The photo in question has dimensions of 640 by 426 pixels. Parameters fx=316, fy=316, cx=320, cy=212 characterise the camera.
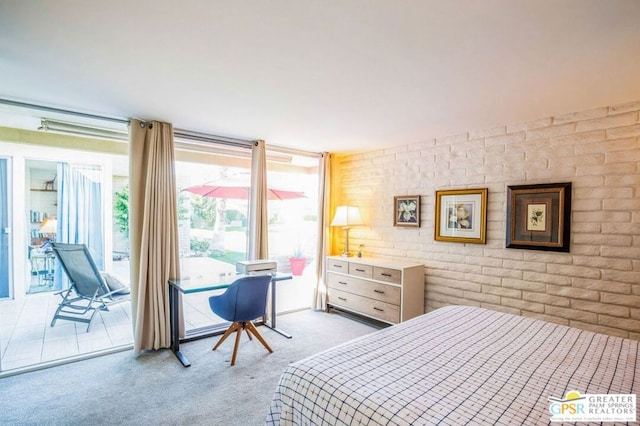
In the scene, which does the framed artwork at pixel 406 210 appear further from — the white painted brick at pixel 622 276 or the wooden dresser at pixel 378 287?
the white painted brick at pixel 622 276

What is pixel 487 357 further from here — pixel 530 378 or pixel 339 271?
pixel 339 271

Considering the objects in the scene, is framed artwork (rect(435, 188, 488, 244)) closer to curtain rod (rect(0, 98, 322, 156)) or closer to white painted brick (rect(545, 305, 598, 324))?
white painted brick (rect(545, 305, 598, 324))

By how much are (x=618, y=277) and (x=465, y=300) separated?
51.4 inches

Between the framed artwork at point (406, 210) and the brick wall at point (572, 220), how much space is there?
71 mm

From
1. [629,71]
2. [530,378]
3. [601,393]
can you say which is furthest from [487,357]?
[629,71]

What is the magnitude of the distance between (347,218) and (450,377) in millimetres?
3050

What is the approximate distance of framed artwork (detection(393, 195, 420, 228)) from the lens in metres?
3.91

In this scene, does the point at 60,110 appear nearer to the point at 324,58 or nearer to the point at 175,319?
the point at 175,319

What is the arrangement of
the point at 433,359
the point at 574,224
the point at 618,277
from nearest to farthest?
the point at 433,359 < the point at 618,277 < the point at 574,224

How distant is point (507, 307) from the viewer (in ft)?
10.3

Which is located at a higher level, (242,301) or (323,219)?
(323,219)

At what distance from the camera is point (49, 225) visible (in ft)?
15.0

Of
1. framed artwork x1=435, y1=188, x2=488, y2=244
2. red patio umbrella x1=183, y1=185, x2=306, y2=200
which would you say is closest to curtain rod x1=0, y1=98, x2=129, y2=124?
red patio umbrella x1=183, y1=185, x2=306, y2=200

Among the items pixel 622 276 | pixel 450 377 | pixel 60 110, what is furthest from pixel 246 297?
pixel 622 276
